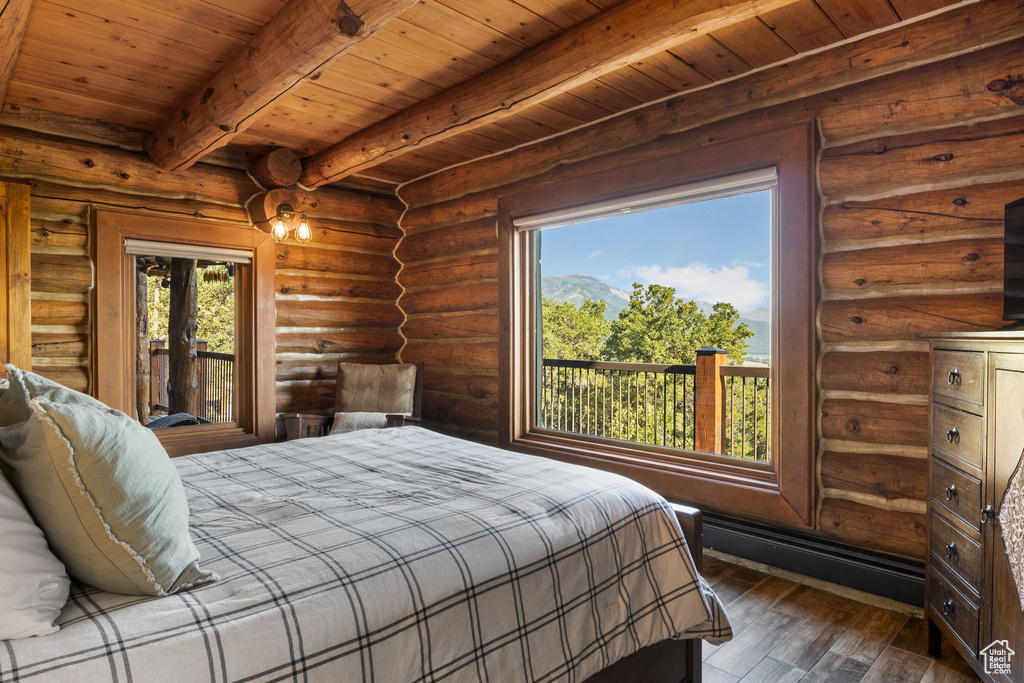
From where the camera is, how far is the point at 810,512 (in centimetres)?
270

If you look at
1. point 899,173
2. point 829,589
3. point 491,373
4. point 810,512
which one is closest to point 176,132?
point 491,373

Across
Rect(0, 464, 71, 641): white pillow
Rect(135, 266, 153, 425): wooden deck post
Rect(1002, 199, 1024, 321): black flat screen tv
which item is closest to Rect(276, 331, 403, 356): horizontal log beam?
Rect(135, 266, 153, 425): wooden deck post

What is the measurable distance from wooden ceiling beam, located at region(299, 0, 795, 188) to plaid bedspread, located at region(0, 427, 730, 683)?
5.63 ft

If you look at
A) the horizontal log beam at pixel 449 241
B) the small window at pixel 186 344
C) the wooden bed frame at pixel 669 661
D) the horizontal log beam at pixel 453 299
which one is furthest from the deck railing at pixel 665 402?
the small window at pixel 186 344

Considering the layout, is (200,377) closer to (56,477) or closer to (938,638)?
(56,477)

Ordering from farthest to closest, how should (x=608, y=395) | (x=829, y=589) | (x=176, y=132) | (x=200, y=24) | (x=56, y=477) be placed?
(x=608, y=395) → (x=176, y=132) → (x=829, y=589) → (x=200, y=24) → (x=56, y=477)

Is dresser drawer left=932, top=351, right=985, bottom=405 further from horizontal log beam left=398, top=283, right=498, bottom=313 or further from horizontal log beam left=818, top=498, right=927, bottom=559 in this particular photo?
horizontal log beam left=398, top=283, right=498, bottom=313

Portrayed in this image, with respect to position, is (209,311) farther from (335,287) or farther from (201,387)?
(335,287)

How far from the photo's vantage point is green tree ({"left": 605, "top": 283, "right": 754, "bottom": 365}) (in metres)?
5.43

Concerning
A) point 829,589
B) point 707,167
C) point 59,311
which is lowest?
point 829,589

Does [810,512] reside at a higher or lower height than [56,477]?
lower

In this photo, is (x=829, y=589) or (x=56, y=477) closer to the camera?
(x=56, y=477)

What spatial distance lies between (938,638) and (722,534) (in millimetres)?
1027

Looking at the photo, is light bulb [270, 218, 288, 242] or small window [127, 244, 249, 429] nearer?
light bulb [270, 218, 288, 242]
